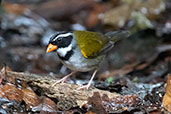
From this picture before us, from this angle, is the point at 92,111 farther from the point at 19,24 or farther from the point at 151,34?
the point at 19,24

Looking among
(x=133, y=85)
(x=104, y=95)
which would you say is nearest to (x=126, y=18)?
(x=133, y=85)

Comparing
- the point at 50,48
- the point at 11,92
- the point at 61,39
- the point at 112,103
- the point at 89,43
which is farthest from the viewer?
the point at 89,43

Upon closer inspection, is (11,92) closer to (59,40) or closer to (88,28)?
(59,40)

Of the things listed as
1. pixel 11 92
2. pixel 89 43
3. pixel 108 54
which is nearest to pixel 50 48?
pixel 89 43

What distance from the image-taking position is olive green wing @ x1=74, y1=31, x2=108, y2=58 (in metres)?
5.27

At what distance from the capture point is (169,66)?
693 cm

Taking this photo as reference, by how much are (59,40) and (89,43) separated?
2.33 ft

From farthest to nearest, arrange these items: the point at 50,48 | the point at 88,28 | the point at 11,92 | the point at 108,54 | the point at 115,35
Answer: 1. the point at 88,28
2. the point at 108,54
3. the point at 115,35
4. the point at 50,48
5. the point at 11,92

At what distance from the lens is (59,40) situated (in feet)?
16.3

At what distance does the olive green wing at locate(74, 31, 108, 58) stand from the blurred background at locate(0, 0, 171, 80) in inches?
61.8

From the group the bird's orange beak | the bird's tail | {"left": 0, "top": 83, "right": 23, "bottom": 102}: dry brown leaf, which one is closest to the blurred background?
the bird's tail

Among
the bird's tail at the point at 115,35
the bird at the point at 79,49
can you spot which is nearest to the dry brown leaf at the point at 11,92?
the bird at the point at 79,49

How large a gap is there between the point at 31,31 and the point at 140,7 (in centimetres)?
345

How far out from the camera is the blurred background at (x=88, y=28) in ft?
24.9
